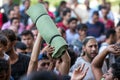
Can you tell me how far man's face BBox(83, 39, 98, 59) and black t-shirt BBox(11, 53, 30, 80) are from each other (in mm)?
1242

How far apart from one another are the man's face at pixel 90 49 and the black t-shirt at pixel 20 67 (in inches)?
48.9

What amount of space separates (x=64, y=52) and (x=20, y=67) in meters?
1.27

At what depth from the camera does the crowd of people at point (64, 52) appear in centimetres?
512

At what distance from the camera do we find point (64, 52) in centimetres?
551

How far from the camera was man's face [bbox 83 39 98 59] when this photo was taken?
25.1 feet

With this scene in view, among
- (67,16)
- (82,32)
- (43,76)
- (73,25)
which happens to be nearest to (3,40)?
(43,76)

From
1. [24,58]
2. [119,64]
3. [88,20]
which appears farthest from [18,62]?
[88,20]

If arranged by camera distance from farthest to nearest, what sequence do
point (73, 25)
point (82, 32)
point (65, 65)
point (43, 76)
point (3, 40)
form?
point (73, 25) < point (82, 32) < point (65, 65) < point (3, 40) < point (43, 76)

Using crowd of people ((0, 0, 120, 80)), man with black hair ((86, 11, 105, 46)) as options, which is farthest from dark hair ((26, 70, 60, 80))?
man with black hair ((86, 11, 105, 46))

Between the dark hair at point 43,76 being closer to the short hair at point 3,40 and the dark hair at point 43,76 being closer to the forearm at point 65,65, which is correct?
the short hair at point 3,40

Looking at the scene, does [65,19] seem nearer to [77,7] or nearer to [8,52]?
[77,7]

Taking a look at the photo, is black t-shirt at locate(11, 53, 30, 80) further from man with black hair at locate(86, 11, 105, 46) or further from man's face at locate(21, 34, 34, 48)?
man with black hair at locate(86, 11, 105, 46)

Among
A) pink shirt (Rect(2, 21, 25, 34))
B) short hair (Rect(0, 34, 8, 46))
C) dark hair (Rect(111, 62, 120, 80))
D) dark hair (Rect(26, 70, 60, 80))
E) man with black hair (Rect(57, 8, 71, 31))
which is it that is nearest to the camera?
dark hair (Rect(26, 70, 60, 80))

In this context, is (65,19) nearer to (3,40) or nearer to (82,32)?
(82,32)
